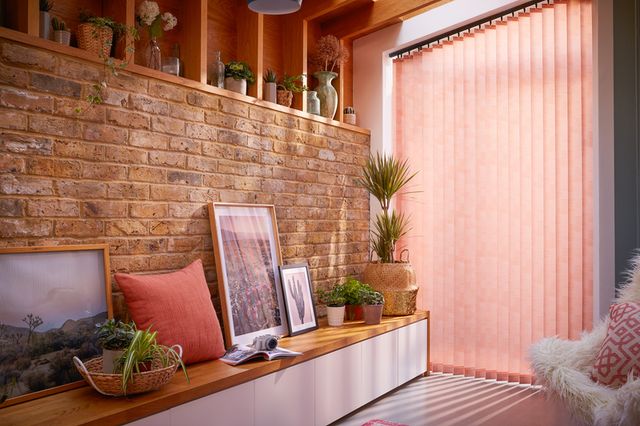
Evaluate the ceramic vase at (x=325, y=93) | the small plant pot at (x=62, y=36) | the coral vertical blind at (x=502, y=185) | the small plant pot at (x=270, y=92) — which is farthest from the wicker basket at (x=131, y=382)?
the coral vertical blind at (x=502, y=185)

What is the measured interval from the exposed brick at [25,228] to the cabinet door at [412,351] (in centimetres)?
258

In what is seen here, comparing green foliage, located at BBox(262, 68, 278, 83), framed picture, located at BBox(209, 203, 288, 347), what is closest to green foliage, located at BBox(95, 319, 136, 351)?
framed picture, located at BBox(209, 203, 288, 347)

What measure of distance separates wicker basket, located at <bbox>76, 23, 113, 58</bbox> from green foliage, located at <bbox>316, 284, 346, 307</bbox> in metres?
2.23

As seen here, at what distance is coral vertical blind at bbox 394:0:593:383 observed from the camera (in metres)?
3.98

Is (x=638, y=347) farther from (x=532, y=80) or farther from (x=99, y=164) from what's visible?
(x=99, y=164)

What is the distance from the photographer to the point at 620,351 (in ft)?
8.27

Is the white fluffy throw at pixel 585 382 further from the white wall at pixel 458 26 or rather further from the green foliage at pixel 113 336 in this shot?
the green foliage at pixel 113 336

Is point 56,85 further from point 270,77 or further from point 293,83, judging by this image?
point 293,83

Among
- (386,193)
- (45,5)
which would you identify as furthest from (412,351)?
(45,5)

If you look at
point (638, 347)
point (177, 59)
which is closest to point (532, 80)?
point (638, 347)

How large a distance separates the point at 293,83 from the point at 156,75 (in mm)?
1350

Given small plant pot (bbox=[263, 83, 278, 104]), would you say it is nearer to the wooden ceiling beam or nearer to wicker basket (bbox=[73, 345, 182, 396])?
the wooden ceiling beam

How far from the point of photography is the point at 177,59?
311 centimetres

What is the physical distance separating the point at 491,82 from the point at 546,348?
2393 mm
